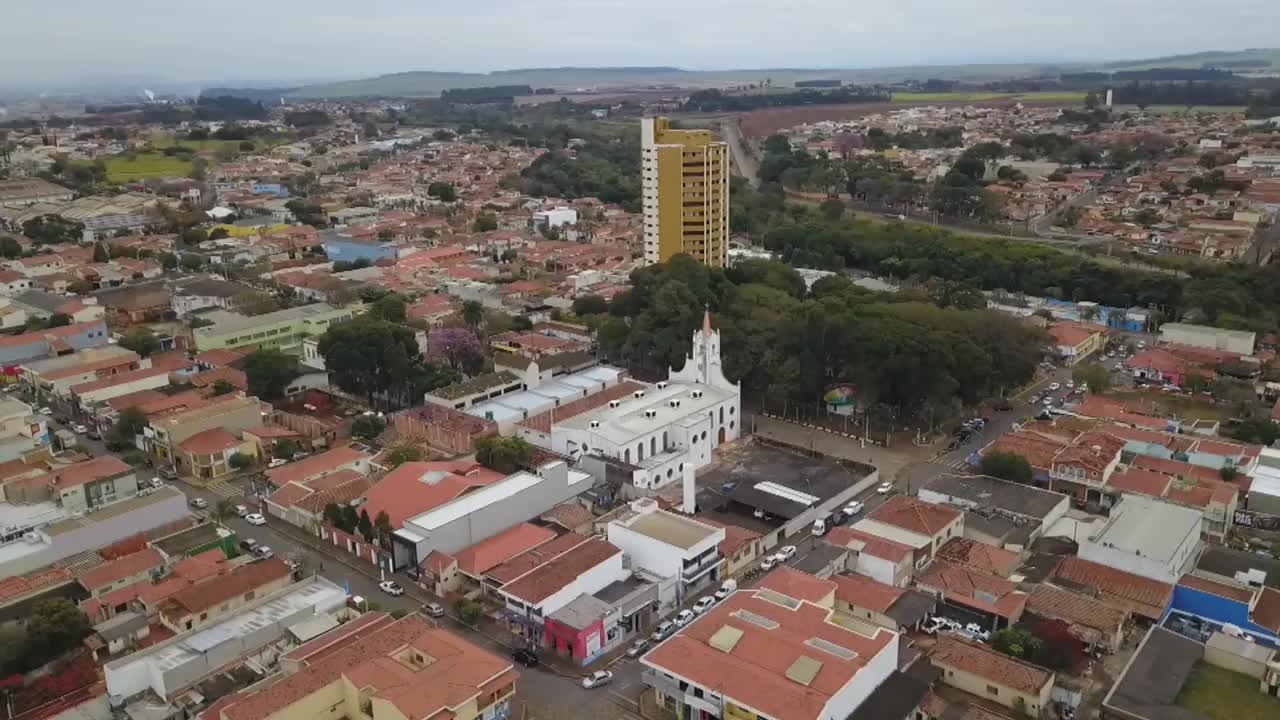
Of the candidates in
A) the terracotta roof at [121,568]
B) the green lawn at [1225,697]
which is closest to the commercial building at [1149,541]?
the green lawn at [1225,697]

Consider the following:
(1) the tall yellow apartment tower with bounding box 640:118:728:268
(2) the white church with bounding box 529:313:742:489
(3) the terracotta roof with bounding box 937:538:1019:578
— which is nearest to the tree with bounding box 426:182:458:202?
(1) the tall yellow apartment tower with bounding box 640:118:728:268

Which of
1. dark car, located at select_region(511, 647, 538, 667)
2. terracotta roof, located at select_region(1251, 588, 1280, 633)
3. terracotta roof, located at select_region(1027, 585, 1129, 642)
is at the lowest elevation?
dark car, located at select_region(511, 647, 538, 667)

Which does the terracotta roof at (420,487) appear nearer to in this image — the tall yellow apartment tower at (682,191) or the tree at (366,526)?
the tree at (366,526)

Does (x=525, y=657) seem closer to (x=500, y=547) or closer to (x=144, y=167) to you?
(x=500, y=547)

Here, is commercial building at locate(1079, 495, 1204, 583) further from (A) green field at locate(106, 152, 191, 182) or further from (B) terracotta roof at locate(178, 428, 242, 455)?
(A) green field at locate(106, 152, 191, 182)

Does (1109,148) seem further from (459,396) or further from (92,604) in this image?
(92,604)

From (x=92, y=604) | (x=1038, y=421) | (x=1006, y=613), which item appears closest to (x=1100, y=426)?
(x=1038, y=421)

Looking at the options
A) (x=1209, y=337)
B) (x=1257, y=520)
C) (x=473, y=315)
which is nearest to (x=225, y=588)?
(x=473, y=315)
